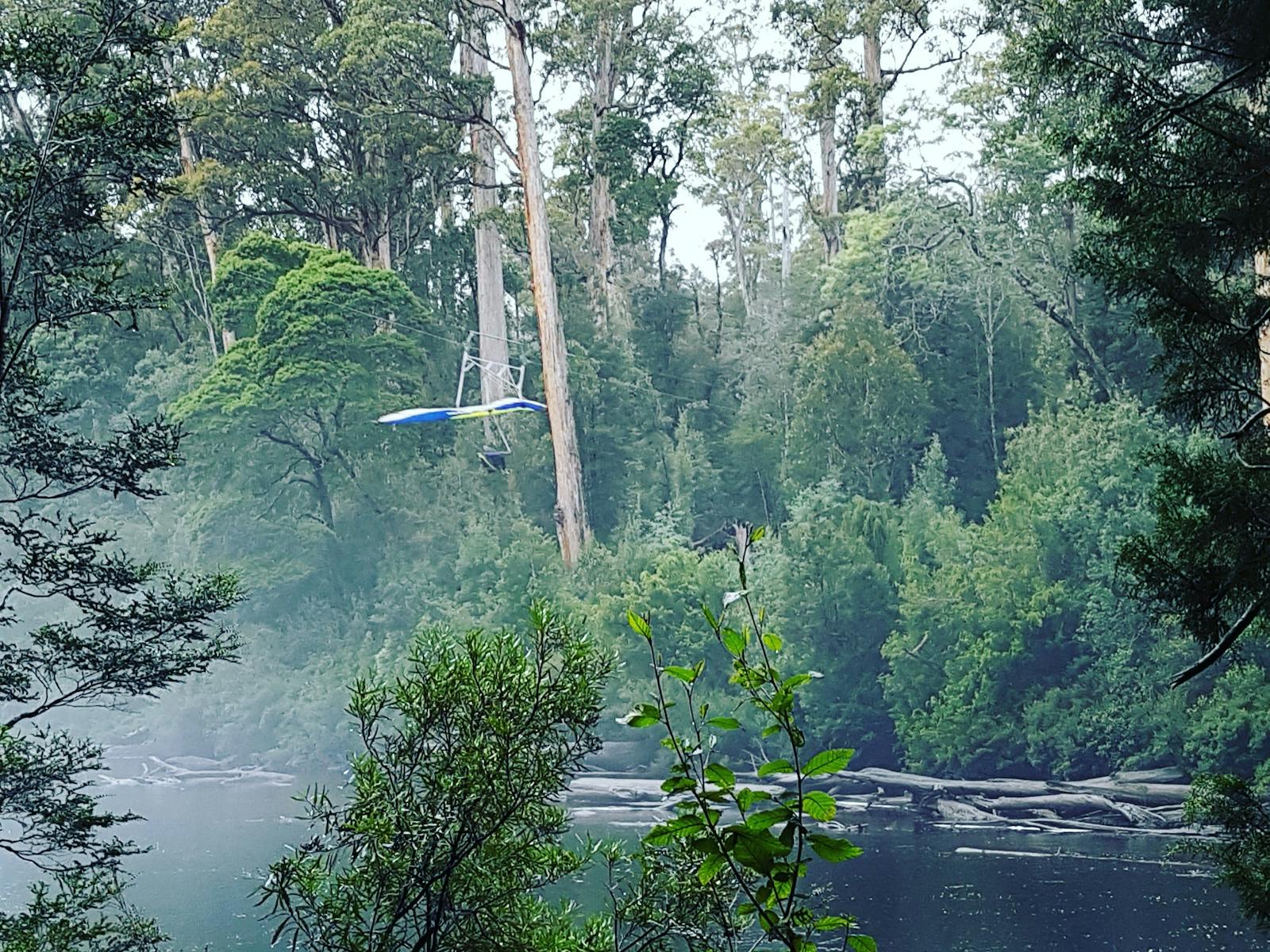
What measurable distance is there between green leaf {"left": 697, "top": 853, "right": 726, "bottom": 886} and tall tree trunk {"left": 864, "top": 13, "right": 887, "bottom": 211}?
20828 millimetres

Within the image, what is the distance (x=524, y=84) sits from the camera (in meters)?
20.5

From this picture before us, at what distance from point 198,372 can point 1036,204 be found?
13254mm

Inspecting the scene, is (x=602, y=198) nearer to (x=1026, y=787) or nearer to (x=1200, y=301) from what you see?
(x=1026, y=787)

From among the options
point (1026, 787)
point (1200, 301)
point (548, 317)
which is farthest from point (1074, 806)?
point (1200, 301)

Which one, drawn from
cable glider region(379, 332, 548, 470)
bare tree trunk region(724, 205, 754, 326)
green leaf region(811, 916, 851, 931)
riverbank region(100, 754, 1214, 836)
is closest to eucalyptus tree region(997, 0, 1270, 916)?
green leaf region(811, 916, 851, 931)

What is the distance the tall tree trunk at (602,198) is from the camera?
74.2 feet

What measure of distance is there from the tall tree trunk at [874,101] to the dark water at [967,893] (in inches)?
386

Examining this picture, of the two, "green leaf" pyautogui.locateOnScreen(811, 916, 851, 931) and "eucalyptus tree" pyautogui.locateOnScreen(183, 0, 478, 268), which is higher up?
"eucalyptus tree" pyautogui.locateOnScreen(183, 0, 478, 268)

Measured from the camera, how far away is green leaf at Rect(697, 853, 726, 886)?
4.62 feet

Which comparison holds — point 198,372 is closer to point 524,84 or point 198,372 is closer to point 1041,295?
point 524,84

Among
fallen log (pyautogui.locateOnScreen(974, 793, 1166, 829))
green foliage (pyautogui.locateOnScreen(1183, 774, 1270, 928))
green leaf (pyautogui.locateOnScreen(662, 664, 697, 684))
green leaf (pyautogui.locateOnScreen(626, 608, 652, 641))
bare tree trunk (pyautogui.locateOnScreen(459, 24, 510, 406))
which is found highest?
bare tree trunk (pyautogui.locateOnScreen(459, 24, 510, 406))

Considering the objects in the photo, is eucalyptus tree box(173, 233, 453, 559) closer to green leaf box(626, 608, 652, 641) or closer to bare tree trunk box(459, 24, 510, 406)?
bare tree trunk box(459, 24, 510, 406)

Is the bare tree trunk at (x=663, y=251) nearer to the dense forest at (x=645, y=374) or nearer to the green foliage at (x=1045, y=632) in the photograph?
the dense forest at (x=645, y=374)

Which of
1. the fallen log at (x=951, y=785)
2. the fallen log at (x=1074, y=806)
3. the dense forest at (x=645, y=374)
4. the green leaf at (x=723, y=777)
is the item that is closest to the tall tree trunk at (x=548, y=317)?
the dense forest at (x=645, y=374)
